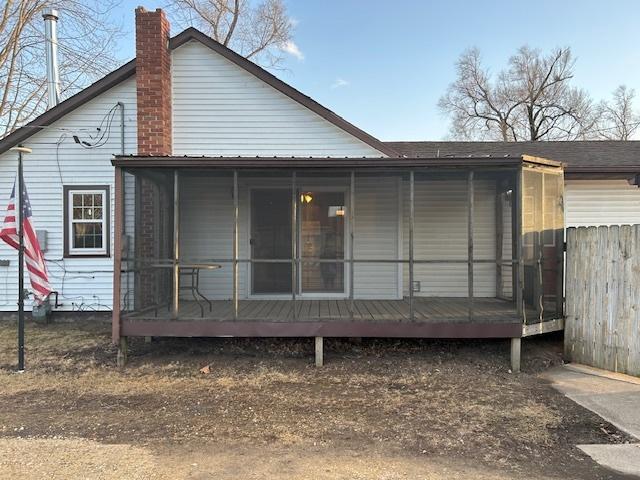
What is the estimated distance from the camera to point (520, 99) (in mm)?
31781

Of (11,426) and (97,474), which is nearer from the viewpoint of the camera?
(97,474)

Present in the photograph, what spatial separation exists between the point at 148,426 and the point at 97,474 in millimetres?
974

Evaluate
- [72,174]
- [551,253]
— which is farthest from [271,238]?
[551,253]

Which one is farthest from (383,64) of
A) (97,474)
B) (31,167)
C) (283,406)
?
(97,474)

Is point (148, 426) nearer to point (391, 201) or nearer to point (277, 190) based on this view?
point (277, 190)

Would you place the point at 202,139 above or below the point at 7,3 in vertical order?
below

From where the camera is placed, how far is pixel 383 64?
1794 centimetres

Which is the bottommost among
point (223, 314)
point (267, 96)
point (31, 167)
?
point (223, 314)

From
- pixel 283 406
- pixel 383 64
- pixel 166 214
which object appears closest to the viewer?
Answer: pixel 283 406

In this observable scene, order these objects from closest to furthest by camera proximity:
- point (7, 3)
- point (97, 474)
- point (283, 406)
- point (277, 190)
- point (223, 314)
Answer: point (97, 474) → point (283, 406) → point (223, 314) → point (277, 190) → point (7, 3)

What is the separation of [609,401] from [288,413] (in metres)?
3.39

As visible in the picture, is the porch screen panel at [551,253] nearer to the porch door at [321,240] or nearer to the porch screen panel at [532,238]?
the porch screen panel at [532,238]

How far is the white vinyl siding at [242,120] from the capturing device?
8422mm

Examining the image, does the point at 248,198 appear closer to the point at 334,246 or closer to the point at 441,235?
the point at 334,246
